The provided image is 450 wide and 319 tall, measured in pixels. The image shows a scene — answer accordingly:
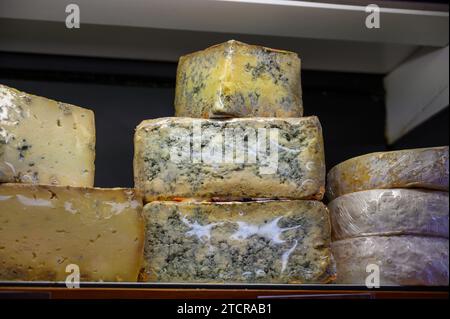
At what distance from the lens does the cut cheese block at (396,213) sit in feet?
6.31

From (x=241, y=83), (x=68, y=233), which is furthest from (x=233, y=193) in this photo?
(x=68, y=233)

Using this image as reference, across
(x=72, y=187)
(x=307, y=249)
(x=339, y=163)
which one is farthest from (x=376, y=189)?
(x=72, y=187)

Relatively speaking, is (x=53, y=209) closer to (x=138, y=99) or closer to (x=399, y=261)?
(x=138, y=99)

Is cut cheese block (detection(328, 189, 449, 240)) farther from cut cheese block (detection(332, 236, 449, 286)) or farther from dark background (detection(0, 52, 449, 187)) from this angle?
dark background (detection(0, 52, 449, 187))

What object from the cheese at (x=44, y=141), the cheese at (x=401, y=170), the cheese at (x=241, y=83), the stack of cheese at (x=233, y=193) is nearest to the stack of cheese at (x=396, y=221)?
the cheese at (x=401, y=170)

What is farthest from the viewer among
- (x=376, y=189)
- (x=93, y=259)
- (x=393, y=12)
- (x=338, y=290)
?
(x=376, y=189)

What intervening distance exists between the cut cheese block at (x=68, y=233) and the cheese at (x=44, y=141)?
76 millimetres

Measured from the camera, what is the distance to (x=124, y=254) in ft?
5.83

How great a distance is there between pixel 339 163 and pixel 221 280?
0.51m

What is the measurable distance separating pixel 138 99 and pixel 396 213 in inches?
28.3

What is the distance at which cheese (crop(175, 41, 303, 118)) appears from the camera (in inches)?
73.9

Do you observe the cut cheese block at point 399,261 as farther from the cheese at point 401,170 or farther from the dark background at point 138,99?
the dark background at point 138,99

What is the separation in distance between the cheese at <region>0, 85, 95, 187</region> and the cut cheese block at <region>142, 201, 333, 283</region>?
224mm

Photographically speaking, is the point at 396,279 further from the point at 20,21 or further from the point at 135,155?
the point at 20,21
